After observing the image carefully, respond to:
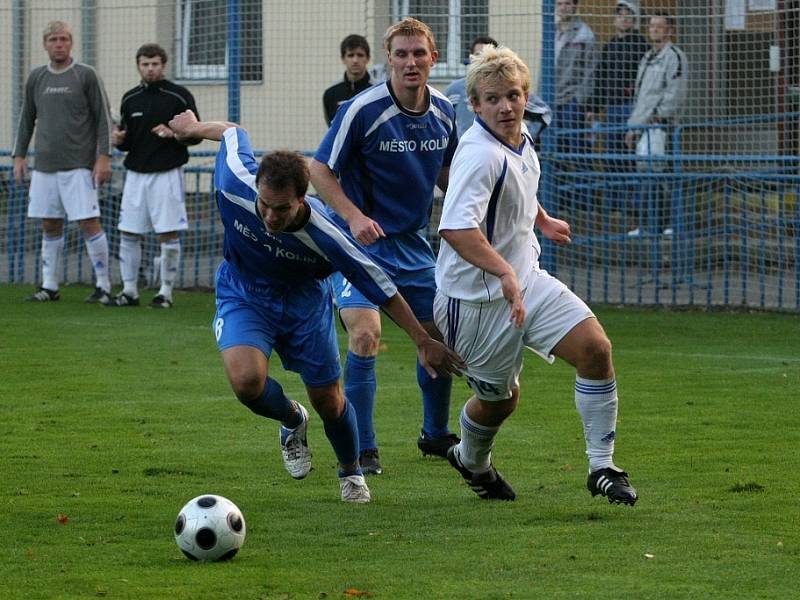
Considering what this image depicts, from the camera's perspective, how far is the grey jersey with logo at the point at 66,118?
1431cm

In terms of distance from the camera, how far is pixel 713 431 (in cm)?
824

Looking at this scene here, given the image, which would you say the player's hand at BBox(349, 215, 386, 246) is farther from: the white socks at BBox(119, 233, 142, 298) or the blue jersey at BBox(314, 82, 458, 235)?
the white socks at BBox(119, 233, 142, 298)

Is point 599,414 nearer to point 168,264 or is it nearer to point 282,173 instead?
point 282,173

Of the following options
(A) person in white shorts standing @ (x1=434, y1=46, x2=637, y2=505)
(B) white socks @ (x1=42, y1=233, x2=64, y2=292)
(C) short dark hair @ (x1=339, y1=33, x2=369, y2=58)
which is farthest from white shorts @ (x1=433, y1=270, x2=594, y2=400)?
(B) white socks @ (x1=42, y1=233, x2=64, y2=292)

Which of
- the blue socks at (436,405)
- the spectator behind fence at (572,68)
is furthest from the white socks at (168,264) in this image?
the blue socks at (436,405)

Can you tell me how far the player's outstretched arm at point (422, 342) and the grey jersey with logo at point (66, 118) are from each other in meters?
8.62

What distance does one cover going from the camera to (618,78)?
50.5 feet

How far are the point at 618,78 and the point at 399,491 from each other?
9300 mm

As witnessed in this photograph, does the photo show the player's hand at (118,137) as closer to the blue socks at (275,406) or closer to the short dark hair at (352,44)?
the short dark hair at (352,44)

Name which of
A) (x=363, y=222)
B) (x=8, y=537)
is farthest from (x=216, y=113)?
(x=8, y=537)

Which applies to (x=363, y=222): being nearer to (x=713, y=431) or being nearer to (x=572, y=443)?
(x=572, y=443)

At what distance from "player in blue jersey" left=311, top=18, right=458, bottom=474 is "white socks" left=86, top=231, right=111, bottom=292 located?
7653mm

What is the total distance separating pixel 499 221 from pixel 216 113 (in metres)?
11.1

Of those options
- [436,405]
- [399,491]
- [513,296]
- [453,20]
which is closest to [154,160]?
[453,20]
